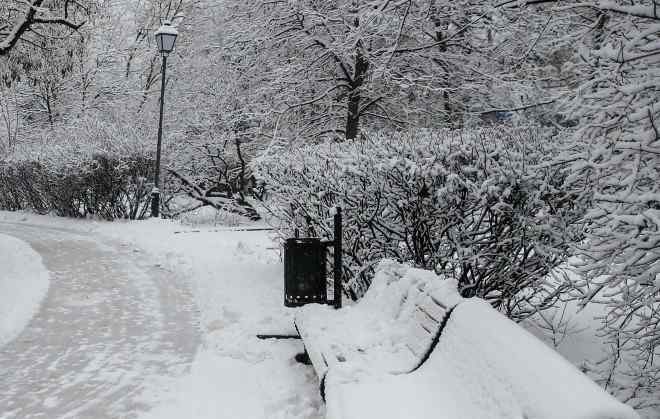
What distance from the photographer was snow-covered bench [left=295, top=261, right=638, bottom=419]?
7.79 ft

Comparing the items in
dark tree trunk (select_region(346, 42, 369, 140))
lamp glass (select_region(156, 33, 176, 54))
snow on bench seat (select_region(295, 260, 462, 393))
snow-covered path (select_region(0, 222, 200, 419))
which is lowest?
snow-covered path (select_region(0, 222, 200, 419))

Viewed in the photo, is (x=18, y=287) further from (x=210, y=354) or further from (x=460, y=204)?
(x=460, y=204)

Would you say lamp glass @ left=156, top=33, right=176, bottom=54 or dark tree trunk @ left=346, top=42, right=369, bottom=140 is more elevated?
lamp glass @ left=156, top=33, right=176, bottom=54

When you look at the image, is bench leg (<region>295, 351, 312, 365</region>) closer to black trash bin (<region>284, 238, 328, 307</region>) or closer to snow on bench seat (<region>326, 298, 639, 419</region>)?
black trash bin (<region>284, 238, 328, 307</region>)

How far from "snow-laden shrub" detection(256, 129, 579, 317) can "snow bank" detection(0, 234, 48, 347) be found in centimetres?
377

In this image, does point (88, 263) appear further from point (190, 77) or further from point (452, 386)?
point (190, 77)

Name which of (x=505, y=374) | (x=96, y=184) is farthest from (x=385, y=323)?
(x=96, y=184)

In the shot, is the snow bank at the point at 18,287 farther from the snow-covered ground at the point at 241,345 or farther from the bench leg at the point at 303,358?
the bench leg at the point at 303,358

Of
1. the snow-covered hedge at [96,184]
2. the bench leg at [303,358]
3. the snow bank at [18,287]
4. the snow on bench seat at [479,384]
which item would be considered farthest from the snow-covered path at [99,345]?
the snow-covered hedge at [96,184]

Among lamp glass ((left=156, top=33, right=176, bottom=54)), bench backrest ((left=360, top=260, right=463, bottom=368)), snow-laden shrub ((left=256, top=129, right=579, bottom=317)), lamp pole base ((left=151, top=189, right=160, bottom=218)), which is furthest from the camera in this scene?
lamp pole base ((left=151, top=189, right=160, bottom=218))

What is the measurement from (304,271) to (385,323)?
5.20 ft

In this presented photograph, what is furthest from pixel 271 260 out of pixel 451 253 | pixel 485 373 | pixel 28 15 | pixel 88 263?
pixel 485 373

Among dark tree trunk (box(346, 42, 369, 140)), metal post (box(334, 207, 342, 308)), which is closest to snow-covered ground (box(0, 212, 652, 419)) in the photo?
metal post (box(334, 207, 342, 308))

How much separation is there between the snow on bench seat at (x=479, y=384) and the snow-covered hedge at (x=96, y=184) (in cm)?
1453
